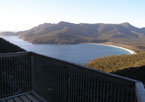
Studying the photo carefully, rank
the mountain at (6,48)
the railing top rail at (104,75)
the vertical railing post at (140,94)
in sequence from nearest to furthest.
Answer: the vertical railing post at (140,94) < the railing top rail at (104,75) < the mountain at (6,48)

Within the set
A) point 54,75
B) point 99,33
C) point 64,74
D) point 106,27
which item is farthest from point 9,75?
A: point 106,27

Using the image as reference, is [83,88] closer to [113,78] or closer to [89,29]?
[113,78]

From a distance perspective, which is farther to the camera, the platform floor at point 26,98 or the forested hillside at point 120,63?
the forested hillside at point 120,63

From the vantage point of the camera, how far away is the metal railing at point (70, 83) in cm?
169

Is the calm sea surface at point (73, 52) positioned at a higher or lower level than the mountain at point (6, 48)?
lower

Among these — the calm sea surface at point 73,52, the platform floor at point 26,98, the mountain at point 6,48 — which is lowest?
the calm sea surface at point 73,52

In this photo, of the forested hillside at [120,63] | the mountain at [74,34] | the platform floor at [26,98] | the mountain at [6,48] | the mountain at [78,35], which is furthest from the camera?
the mountain at [74,34]

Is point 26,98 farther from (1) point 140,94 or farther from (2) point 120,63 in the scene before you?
(2) point 120,63

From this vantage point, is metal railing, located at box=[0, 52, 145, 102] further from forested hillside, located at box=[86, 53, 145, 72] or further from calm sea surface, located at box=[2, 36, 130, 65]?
calm sea surface, located at box=[2, 36, 130, 65]

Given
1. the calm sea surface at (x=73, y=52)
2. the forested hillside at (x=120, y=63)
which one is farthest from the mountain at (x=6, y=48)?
the calm sea surface at (x=73, y=52)

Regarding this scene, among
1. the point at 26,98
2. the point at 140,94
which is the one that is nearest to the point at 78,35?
the point at 26,98

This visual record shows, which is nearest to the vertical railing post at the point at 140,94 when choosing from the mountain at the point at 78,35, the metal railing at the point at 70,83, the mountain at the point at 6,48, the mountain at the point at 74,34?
the metal railing at the point at 70,83

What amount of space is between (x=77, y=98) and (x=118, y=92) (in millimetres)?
901

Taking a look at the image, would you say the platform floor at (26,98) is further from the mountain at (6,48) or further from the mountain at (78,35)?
the mountain at (78,35)
